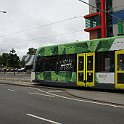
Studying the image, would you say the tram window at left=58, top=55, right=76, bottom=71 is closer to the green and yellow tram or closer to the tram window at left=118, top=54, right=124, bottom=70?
the green and yellow tram

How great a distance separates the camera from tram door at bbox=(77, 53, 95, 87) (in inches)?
927

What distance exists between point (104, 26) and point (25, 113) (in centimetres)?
5932

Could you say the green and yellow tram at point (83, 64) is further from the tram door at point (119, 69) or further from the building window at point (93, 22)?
the building window at point (93, 22)

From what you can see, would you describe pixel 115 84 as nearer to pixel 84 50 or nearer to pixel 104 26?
pixel 84 50

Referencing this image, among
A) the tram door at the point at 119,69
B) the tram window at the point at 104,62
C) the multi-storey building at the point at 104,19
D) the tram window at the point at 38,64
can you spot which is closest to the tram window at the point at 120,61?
the tram door at the point at 119,69

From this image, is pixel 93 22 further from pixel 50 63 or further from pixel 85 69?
pixel 85 69

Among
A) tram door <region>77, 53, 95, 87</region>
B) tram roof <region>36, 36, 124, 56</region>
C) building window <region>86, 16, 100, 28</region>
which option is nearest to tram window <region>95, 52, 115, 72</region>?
tram roof <region>36, 36, 124, 56</region>

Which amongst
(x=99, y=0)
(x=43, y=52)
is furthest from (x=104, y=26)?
(x=43, y=52)

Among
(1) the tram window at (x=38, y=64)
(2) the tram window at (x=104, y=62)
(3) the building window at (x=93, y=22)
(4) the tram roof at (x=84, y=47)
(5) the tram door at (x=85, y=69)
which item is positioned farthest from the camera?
(3) the building window at (x=93, y=22)

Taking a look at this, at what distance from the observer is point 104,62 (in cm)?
2256

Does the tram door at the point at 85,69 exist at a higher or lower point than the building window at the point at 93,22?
lower

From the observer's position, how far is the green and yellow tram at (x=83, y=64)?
21.6 m

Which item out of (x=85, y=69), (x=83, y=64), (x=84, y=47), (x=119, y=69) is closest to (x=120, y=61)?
(x=119, y=69)

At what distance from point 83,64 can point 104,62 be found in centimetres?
213
